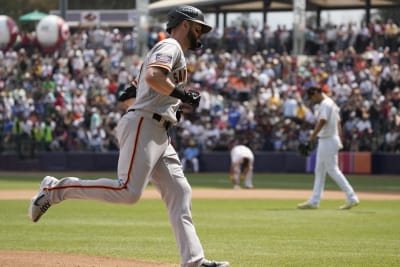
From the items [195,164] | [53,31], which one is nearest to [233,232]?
[195,164]

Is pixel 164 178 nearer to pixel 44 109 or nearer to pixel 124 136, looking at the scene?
pixel 124 136

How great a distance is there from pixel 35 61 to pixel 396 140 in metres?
14.7

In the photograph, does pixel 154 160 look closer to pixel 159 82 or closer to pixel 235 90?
pixel 159 82

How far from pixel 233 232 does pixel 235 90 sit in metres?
21.1

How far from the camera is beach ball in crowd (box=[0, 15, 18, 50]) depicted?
121 feet

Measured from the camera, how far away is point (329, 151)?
1538 centimetres

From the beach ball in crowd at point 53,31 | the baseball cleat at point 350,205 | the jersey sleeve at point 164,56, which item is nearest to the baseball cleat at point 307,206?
the baseball cleat at point 350,205

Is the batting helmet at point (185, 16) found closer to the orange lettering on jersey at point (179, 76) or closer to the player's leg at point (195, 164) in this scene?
the orange lettering on jersey at point (179, 76)

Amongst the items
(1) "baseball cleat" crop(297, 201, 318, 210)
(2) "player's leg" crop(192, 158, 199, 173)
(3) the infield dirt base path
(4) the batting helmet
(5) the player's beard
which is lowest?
(2) "player's leg" crop(192, 158, 199, 173)

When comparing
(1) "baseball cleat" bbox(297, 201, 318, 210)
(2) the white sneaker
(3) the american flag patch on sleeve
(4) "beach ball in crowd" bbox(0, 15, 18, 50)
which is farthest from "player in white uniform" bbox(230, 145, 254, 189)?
(4) "beach ball in crowd" bbox(0, 15, 18, 50)

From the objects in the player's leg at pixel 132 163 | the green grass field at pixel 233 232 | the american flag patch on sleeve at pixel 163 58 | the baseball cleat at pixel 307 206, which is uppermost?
the american flag patch on sleeve at pixel 163 58

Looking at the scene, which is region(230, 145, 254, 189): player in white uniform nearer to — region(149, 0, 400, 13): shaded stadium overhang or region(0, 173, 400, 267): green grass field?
region(0, 173, 400, 267): green grass field

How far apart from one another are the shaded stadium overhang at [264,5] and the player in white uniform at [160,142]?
3422cm

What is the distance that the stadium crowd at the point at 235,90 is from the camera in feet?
97.5
